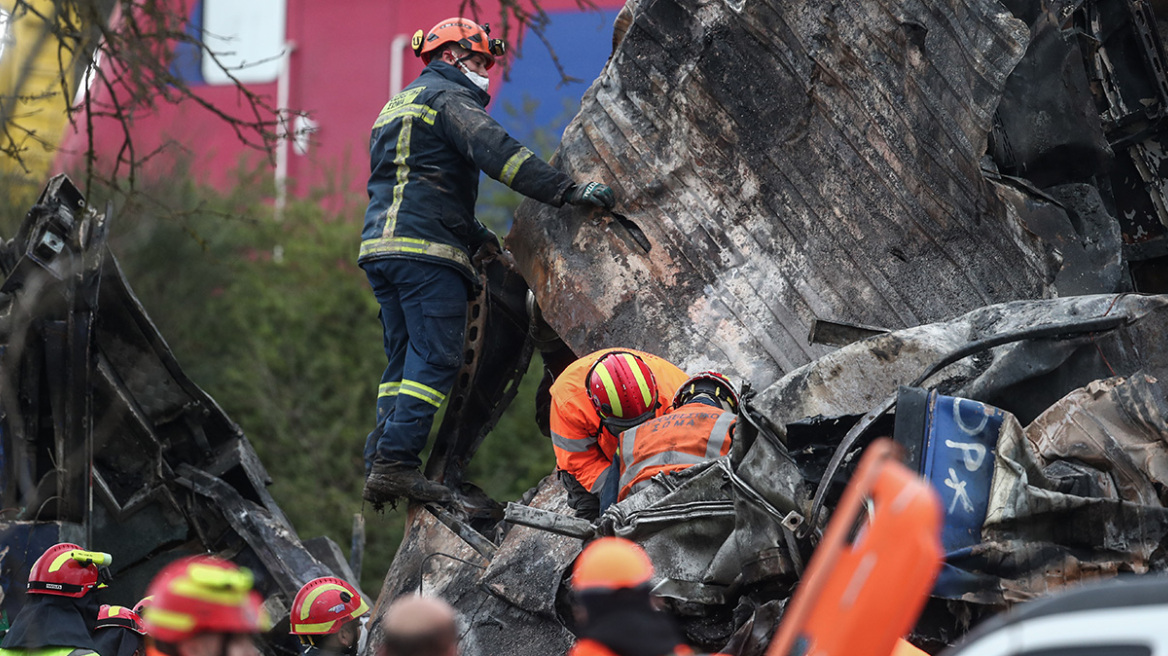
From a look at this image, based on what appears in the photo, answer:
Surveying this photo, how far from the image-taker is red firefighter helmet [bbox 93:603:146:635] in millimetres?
4914

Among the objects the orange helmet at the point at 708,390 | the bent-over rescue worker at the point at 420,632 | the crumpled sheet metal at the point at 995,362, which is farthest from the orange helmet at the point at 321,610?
the bent-over rescue worker at the point at 420,632

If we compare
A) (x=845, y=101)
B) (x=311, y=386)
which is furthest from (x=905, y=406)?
(x=311, y=386)

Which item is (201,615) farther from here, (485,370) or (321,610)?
(485,370)

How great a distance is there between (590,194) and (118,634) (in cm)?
261

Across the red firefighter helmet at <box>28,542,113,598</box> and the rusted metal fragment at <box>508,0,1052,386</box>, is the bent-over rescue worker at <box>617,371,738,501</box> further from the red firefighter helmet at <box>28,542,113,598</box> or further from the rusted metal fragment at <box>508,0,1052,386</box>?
the red firefighter helmet at <box>28,542,113,598</box>

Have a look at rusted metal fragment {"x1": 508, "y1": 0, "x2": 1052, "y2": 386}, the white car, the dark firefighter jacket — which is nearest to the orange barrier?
the white car

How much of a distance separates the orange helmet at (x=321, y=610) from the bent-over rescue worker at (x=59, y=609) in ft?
2.68

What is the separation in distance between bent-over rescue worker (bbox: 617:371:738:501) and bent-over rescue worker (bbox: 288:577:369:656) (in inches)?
58.8

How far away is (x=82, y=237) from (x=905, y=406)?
427cm

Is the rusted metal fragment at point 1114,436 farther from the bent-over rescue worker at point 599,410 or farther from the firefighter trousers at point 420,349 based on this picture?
the firefighter trousers at point 420,349

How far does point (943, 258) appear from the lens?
17.4 feet

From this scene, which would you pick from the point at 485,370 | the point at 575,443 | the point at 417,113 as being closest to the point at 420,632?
the point at 575,443

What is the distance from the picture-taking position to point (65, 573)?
4832mm

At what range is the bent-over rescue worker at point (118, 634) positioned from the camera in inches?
191
